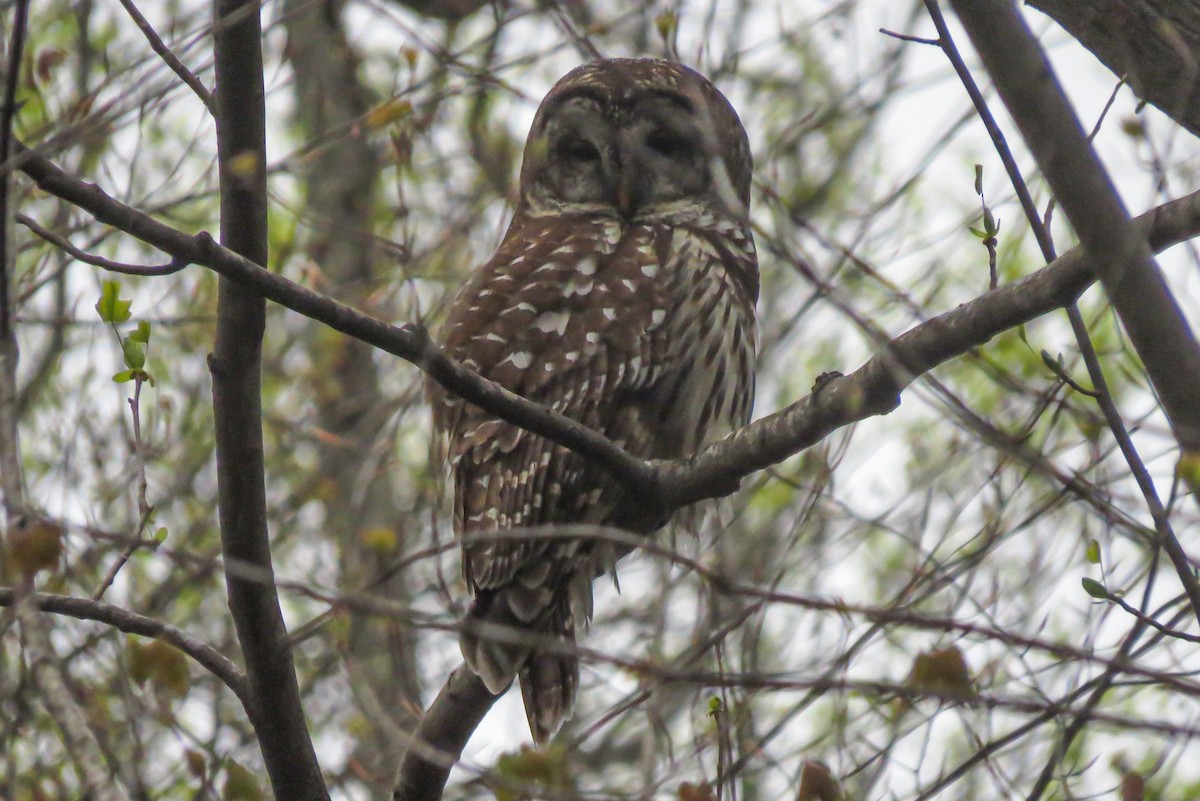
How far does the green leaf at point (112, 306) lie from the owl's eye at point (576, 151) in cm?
262

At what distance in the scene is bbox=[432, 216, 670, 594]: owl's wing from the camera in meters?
4.65

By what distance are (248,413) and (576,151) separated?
2760 millimetres

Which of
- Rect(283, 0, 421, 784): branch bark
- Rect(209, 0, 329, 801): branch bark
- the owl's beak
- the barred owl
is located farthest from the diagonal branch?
Rect(283, 0, 421, 784): branch bark

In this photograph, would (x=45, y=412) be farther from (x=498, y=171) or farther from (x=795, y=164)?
(x=795, y=164)

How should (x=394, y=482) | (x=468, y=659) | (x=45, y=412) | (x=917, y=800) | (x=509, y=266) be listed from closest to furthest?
(x=917, y=800), (x=468, y=659), (x=509, y=266), (x=45, y=412), (x=394, y=482)

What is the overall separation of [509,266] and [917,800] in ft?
8.29

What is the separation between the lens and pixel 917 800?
3.35 metres

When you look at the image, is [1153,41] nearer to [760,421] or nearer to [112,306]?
[760,421]

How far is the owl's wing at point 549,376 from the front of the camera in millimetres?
4648

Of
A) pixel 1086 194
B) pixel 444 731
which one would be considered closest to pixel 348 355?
pixel 444 731

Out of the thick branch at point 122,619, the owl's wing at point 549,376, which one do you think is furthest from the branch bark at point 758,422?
the owl's wing at point 549,376

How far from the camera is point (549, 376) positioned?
15.6ft

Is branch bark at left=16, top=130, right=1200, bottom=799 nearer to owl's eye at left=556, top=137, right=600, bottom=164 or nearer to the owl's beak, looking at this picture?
the owl's beak

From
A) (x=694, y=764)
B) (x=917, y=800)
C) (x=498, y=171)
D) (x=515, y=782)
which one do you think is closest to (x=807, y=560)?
(x=498, y=171)
